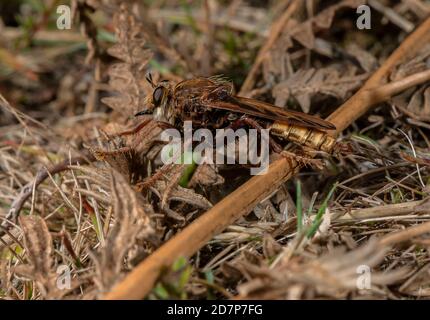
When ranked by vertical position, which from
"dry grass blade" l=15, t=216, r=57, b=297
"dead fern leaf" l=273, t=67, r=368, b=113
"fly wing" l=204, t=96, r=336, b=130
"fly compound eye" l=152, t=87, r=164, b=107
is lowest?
"dry grass blade" l=15, t=216, r=57, b=297

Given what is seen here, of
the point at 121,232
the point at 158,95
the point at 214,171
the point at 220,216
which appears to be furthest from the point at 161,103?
the point at 121,232

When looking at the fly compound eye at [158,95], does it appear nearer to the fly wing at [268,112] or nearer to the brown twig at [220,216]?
the fly wing at [268,112]

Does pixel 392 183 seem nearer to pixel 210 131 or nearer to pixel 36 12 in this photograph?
pixel 210 131

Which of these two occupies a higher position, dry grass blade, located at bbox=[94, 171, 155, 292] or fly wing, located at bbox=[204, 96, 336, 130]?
fly wing, located at bbox=[204, 96, 336, 130]

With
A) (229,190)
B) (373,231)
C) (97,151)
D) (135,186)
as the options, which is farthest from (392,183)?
(97,151)

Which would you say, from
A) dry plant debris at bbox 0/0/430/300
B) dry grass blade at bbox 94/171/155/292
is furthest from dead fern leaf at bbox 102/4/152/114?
dry grass blade at bbox 94/171/155/292

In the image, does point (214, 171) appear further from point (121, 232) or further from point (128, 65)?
point (128, 65)

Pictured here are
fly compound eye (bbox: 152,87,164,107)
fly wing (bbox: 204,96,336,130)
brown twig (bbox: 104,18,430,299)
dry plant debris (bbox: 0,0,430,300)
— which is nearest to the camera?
brown twig (bbox: 104,18,430,299)

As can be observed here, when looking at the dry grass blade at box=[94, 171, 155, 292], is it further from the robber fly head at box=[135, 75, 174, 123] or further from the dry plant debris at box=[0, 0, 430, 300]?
the robber fly head at box=[135, 75, 174, 123]
